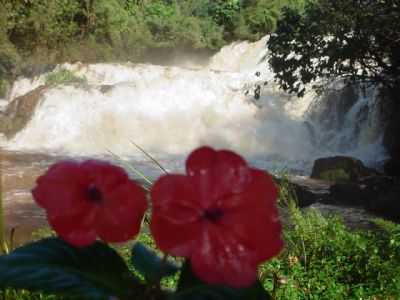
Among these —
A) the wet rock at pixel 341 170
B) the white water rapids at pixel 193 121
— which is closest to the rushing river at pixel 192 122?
the white water rapids at pixel 193 121

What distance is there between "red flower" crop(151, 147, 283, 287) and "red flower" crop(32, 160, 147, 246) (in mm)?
36

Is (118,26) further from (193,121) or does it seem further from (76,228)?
(76,228)

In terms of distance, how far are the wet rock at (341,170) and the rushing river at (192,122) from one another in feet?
2.51

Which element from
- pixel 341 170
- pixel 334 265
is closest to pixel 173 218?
pixel 334 265

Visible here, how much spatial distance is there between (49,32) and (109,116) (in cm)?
281

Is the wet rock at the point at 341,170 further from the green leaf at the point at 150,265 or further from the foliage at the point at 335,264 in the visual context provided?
the green leaf at the point at 150,265

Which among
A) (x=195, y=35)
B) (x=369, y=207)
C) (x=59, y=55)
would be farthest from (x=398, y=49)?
(x=195, y=35)

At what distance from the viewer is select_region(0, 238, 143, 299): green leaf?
49 centimetres

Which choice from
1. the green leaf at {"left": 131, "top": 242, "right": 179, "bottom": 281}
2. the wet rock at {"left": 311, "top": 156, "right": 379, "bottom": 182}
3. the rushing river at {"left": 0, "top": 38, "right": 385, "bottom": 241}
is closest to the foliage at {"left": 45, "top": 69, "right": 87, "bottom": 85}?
the rushing river at {"left": 0, "top": 38, "right": 385, "bottom": 241}

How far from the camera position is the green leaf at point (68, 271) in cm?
49

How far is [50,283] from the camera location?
492 millimetres

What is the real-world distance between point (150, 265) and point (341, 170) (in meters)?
10.1

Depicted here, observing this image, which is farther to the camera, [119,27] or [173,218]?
[119,27]

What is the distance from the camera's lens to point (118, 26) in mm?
20812
